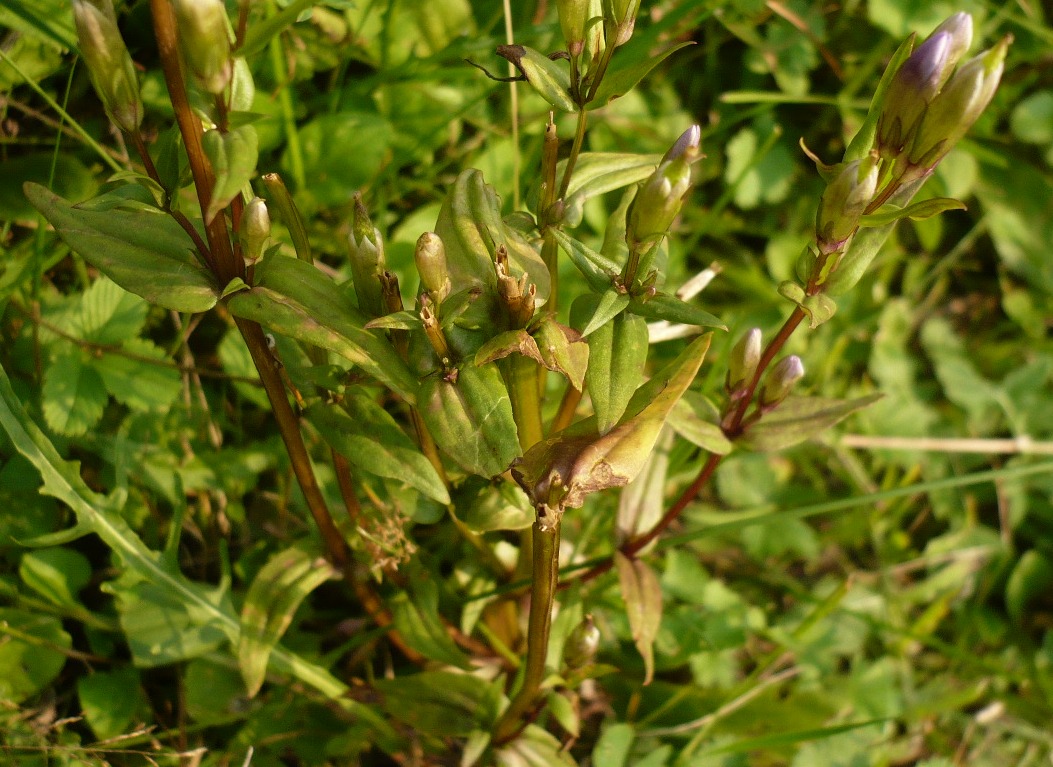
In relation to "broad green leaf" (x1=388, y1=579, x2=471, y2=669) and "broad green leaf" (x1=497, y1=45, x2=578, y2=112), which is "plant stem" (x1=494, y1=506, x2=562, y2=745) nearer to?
"broad green leaf" (x1=388, y1=579, x2=471, y2=669)

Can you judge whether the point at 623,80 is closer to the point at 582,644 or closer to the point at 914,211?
the point at 914,211

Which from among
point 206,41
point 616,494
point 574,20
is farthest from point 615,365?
point 616,494

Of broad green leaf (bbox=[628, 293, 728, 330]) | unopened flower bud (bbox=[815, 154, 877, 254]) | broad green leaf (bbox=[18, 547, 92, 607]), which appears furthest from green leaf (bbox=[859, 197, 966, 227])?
broad green leaf (bbox=[18, 547, 92, 607])

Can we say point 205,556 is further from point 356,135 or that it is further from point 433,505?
point 356,135

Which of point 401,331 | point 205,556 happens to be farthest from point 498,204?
point 205,556

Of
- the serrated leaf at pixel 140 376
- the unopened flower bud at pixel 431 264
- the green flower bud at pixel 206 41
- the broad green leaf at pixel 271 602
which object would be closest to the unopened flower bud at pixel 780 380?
the unopened flower bud at pixel 431 264

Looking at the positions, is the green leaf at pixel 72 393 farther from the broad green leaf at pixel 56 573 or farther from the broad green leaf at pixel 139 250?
the broad green leaf at pixel 139 250

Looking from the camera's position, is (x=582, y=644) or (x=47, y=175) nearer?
(x=582, y=644)

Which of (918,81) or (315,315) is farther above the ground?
(918,81)
